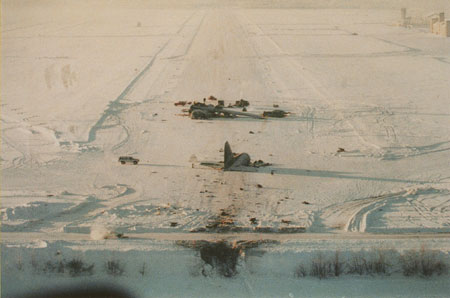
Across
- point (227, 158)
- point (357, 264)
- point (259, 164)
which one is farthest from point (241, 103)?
point (357, 264)

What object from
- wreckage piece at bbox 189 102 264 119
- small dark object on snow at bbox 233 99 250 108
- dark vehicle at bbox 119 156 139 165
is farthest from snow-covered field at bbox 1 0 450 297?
small dark object on snow at bbox 233 99 250 108

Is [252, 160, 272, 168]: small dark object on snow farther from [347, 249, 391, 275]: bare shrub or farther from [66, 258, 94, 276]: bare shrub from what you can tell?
[66, 258, 94, 276]: bare shrub

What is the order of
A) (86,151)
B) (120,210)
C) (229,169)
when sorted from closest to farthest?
(120,210)
(229,169)
(86,151)

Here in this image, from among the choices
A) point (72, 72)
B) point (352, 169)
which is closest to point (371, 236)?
point (352, 169)

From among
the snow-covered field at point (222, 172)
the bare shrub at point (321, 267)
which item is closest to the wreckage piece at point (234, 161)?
the snow-covered field at point (222, 172)

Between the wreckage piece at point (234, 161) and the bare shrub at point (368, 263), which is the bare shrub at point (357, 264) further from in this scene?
the wreckage piece at point (234, 161)

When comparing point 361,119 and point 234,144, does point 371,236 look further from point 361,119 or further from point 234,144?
point 361,119

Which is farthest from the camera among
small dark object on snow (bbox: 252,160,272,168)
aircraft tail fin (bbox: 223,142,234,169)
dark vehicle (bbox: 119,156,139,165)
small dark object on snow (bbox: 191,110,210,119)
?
small dark object on snow (bbox: 191,110,210,119)
